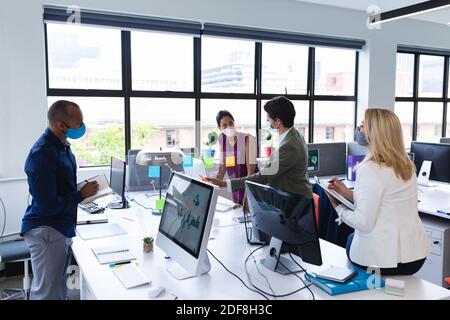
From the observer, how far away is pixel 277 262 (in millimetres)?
1897

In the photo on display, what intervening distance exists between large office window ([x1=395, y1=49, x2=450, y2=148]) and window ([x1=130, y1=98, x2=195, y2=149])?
3668 millimetres

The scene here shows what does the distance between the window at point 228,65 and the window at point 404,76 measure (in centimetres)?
270

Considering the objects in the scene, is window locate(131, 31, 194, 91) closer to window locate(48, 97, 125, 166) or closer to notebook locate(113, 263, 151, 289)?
window locate(48, 97, 125, 166)

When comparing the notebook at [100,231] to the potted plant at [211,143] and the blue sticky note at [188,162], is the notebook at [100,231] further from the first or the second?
the potted plant at [211,143]

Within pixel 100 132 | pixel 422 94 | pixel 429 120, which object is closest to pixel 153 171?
pixel 100 132

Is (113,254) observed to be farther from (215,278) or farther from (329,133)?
(329,133)

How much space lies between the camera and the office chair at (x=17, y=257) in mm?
2924

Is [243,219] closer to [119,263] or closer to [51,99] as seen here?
[119,263]

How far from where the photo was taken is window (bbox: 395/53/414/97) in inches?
254

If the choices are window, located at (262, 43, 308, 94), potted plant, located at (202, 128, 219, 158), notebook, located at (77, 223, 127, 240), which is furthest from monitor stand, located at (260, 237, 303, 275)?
window, located at (262, 43, 308, 94)

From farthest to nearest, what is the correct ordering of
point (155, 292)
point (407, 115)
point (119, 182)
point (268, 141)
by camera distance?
point (407, 115) < point (268, 141) < point (119, 182) < point (155, 292)

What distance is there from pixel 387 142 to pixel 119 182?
80.6 inches

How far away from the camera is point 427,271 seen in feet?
10.1

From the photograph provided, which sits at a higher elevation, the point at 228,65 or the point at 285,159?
the point at 228,65
